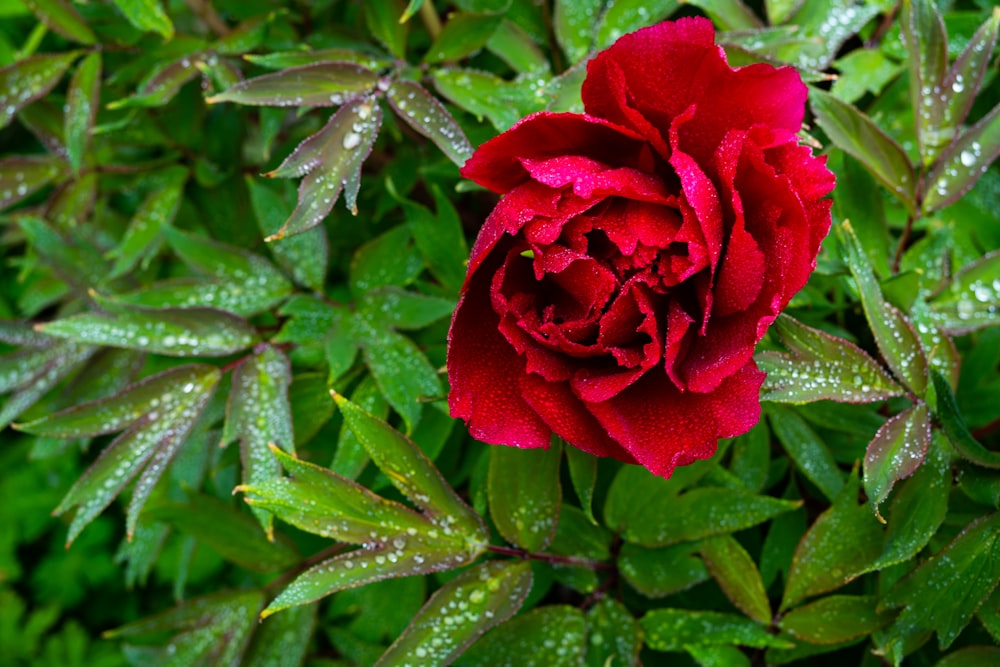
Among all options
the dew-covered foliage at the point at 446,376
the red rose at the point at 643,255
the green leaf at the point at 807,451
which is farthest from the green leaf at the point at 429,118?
the green leaf at the point at 807,451

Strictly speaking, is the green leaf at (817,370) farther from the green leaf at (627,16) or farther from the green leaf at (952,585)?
the green leaf at (627,16)

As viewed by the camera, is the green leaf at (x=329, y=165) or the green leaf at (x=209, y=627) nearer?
the green leaf at (x=329, y=165)

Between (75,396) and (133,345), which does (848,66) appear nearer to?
(133,345)

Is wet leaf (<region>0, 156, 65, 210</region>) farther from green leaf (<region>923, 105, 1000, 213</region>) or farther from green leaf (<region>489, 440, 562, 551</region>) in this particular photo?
green leaf (<region>923, 105, 1000, 213</region>)

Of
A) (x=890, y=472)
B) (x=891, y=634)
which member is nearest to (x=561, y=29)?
(x=890, y=472)

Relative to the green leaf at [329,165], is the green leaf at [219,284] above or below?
→ below

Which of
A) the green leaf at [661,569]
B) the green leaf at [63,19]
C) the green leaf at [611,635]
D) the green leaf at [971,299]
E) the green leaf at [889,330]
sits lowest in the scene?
the green leaf at [611,635]

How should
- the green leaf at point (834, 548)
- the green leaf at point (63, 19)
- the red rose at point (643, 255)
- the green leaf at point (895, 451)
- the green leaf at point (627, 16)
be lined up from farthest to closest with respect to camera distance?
the green leaf at point (63, 19) < the green leaf at point (627, 16) < the green leaf at point (834, 548) < the green leaf at point (895, 451) < the red rose at point (643, 255)

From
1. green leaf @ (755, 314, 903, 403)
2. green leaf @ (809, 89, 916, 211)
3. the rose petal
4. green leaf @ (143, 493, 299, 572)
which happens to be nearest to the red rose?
the rose petal
